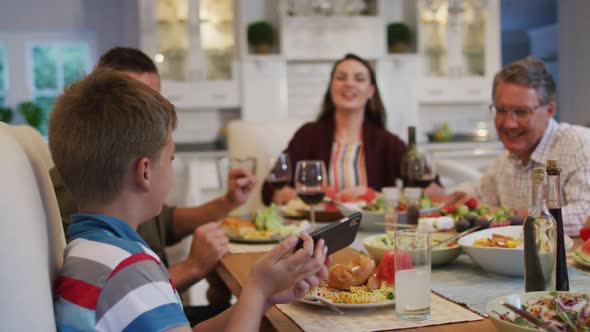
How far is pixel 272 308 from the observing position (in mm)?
1252

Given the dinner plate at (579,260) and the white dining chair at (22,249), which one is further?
the dinner plate at (579,260)

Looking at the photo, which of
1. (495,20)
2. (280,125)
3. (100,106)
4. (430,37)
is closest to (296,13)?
(430,37)

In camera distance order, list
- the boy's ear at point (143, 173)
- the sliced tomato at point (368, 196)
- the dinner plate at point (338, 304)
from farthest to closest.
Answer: the sliced tomato at point (368, 196)
the dinner plate at point (338, 304)
the boy's ear at point (143, 173)

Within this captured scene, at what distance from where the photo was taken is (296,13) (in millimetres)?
5844

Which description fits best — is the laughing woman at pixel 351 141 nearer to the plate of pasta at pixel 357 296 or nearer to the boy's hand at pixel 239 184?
the boy's hand at pixel 239 184

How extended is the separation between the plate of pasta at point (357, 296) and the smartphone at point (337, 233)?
0.09m

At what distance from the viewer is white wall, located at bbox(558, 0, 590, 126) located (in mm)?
6793

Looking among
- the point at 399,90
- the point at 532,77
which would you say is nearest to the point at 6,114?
the point at 399,90

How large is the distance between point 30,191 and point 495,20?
5891 millimetres

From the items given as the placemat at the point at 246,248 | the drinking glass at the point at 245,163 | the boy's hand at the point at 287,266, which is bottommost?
the placemat at the point at 246,248

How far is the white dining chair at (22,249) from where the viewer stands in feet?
2.73

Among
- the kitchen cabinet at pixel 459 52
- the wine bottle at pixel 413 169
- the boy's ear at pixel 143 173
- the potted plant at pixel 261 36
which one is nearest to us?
the boy's ear at pixel 143 173

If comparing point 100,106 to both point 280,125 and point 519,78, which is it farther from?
point 280,125

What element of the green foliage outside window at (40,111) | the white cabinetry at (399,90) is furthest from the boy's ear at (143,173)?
the green foliage outside window at (40,111)
